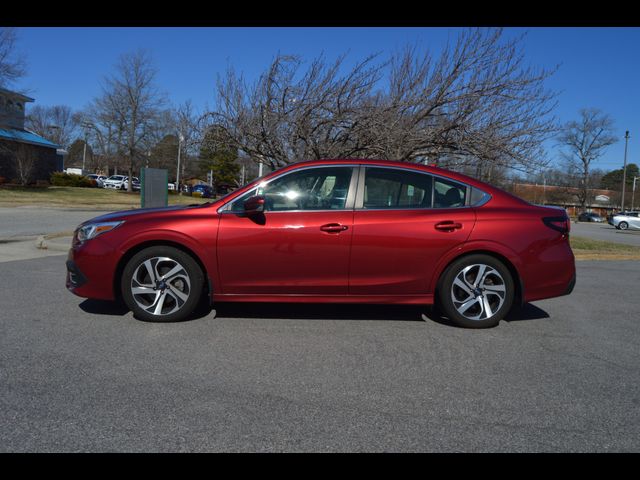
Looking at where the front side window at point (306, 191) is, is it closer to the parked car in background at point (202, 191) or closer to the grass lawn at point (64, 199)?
the grass lawn at point (64, 199)

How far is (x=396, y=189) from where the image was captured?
530 cm

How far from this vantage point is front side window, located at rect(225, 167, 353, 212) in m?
5.18

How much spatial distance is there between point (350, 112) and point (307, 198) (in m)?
6.07

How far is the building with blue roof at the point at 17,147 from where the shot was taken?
3816 cm

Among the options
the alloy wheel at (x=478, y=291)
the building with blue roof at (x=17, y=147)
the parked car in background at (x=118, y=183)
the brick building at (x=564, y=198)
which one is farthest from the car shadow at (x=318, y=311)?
the brick building at (x=564, y=198)

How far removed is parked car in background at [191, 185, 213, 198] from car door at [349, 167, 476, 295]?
50.5 metres

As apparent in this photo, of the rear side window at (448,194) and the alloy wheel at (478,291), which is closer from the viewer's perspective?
the alloy wheel at (478,291)

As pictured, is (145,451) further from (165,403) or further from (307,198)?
(307,198)

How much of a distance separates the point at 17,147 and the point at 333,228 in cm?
4415

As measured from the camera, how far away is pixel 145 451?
106 inches

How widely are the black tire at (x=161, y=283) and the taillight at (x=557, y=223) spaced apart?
3.48m

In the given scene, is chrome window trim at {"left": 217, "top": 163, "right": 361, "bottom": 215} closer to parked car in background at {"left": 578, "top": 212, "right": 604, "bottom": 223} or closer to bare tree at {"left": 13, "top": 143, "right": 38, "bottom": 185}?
bare tree at {"left": 13, "top": 143, "right": 38, "bottom": 185}

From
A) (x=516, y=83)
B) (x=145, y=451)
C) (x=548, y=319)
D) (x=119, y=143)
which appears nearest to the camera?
(x=145, y=451)

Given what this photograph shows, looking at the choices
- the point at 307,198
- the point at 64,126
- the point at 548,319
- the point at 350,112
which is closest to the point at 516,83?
the point at 350,112
